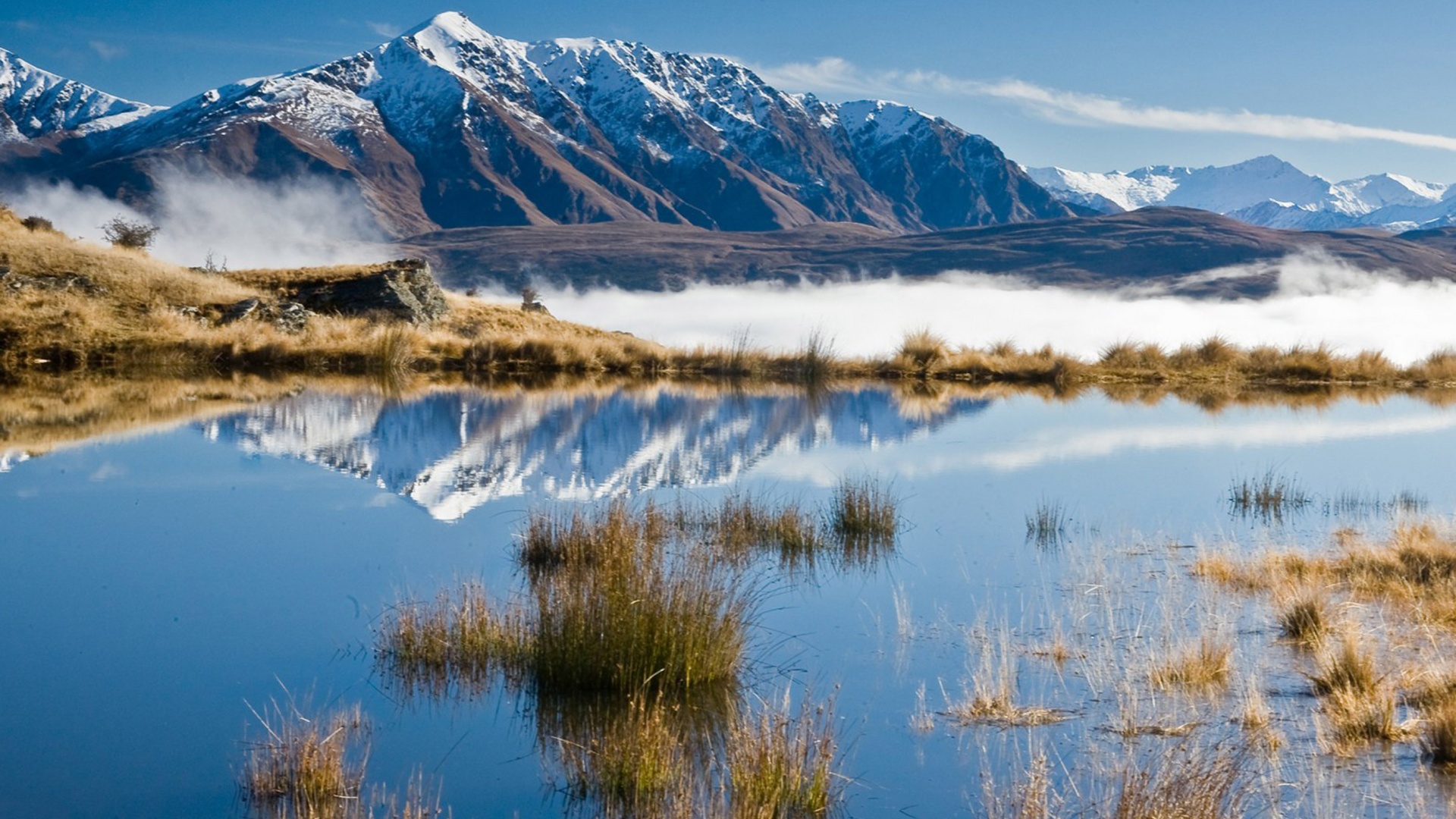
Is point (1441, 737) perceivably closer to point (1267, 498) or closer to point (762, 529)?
point (762, 529)

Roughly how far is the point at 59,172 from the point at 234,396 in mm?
175925

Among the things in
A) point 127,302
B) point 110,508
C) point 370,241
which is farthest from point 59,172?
point 110,508

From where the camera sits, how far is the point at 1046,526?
872 cm

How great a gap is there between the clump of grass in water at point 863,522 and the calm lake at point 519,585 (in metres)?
0.17

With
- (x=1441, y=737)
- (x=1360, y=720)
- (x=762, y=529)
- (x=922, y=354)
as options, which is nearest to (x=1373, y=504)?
(x=762, y=529)

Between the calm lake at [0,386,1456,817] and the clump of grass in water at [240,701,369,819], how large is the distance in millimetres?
80

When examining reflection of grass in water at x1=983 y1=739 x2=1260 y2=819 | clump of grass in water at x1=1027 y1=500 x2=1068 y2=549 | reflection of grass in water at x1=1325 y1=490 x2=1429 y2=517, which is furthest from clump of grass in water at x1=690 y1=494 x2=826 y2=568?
reflection of grass in water at x1=1325 y1=490 x2=1429 y2=517

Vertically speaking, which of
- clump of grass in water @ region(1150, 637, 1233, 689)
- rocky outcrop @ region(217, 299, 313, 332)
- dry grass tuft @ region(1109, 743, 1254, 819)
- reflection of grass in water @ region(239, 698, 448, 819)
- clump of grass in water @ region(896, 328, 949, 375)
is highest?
rocky outcrop @ region(217, 299, 313, 332)

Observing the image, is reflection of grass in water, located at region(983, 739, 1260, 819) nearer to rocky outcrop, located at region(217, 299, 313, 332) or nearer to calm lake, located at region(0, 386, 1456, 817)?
calm lake, located at region(0, 386, 1456, 817)

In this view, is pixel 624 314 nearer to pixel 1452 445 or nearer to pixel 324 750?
pixel 1452 445

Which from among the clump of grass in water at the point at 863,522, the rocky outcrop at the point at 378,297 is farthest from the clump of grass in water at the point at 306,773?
the rocky outcrop at the point at 378,297

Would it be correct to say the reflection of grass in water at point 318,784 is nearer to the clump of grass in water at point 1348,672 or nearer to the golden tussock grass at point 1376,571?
→ the clump of grass in water at point 1348,672

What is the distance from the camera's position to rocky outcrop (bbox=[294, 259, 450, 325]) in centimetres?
2615

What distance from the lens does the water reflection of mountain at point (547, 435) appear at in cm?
1023
